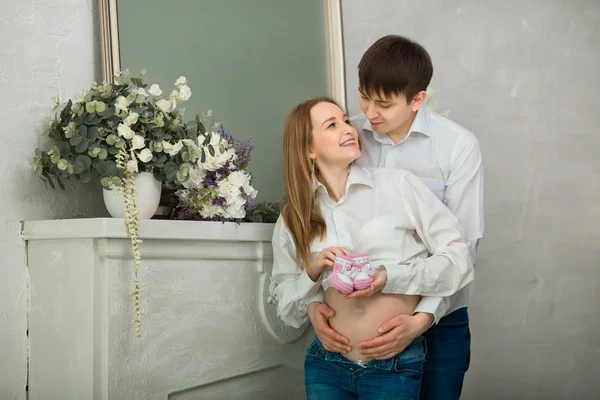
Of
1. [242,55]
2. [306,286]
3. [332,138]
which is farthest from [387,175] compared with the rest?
[242,55]

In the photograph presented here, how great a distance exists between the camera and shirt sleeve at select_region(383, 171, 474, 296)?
215 cm

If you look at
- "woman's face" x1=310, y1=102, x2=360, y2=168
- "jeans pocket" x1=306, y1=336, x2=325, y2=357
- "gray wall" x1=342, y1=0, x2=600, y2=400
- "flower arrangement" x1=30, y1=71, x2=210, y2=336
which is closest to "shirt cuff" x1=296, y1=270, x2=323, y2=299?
"jeans pocket" x1=306, y1=336, x2=325, y2=357

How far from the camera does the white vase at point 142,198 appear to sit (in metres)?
2.25

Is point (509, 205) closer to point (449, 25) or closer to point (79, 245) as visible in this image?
point (449, 25)

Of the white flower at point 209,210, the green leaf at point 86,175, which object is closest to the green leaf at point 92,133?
the green leaf at point 86,175

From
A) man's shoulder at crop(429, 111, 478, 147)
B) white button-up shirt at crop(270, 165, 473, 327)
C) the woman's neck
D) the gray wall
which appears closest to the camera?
white button-up shirt at crop(270, 165, 473, 327)

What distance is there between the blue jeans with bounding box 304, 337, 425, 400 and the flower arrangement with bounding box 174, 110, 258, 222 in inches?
22.6

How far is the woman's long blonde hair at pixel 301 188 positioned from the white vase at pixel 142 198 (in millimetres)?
421

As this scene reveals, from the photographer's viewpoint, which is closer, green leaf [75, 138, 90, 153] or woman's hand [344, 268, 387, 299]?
woman's hand [344, 268, 387, 299]

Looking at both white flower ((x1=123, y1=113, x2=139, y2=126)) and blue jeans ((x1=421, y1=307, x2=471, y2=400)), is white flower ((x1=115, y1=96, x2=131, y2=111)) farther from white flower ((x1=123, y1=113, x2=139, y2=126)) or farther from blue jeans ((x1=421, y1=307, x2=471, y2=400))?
blue jeans ((x1=421, y1=307, x2=471, y2=400))

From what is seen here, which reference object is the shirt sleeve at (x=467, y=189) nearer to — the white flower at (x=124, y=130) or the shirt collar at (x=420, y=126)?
the shirt collar at (x=420, y=126)

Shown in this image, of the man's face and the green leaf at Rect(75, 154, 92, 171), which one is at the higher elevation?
the man's face

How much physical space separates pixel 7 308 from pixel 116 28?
98 centimetres

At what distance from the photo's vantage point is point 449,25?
160 inches
